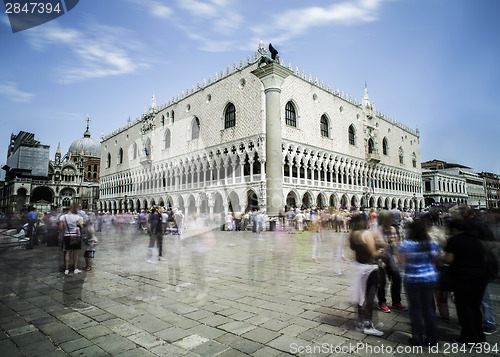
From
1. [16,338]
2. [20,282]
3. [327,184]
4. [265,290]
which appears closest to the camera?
[16,338]

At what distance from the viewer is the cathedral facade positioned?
2547 centimetres

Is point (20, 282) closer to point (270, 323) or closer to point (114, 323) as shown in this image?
point (114, 323)

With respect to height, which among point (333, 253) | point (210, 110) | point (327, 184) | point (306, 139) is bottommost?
point (333, 253)

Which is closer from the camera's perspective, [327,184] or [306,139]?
[306,139]

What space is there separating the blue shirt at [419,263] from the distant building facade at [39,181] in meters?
59.4

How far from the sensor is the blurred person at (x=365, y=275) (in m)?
3.49

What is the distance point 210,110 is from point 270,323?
1148 inches

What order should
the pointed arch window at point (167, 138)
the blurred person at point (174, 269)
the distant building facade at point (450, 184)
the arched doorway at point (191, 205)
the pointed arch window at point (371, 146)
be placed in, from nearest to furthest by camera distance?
1. the blurred person at point (174, 269)
2. the arched doorway at point (191, 205)
3. the pointed arch window at point (167, 138)
4. the pointed arch window at point (371, 146)
5. the distant building facade at point (450, 184)

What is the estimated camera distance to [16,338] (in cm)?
340

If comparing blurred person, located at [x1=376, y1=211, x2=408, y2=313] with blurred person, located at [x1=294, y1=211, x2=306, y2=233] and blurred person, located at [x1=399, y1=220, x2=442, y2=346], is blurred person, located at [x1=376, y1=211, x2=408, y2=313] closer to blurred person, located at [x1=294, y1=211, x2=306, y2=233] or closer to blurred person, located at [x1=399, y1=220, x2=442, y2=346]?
blurred person, located at [x1=399, y1=220, x2=442, y2=346]

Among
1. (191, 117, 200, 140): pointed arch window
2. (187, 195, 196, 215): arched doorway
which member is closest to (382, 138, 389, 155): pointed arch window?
(191, 117, 200, 140): pointed arch window

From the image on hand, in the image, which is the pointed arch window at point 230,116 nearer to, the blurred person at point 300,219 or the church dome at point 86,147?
the blurred person at point 300,219

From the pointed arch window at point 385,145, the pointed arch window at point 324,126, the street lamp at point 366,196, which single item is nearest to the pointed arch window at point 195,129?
the pointed arch window at point 324,126

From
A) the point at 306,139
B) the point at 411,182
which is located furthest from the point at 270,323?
the point at 411,182
